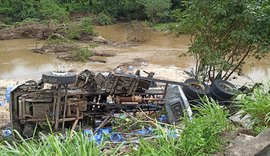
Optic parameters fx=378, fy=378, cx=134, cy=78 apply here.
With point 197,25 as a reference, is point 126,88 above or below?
below

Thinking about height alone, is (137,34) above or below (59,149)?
below

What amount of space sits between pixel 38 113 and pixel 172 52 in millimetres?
15207

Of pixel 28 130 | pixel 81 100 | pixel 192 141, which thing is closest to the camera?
pixel 192 141

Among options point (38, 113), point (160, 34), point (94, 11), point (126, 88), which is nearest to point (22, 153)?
point (38, 113)

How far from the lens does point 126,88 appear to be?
8.03m

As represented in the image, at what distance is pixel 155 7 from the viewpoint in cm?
3066

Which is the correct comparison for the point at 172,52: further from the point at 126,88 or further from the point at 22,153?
the point at 22,153

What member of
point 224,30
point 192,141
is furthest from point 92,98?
point 192,141

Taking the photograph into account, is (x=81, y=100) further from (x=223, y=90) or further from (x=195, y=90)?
(x=223, y=90)

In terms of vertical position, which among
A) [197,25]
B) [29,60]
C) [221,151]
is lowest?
[29,60]

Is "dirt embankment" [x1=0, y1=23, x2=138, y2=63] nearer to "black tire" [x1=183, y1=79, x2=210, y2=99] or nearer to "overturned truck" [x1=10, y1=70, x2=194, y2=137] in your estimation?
"overturned truck" [x1=10, y1=70, x2=194, y2=137]

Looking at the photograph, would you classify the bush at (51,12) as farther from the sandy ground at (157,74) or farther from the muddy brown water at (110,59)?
the sandy ground at (157,74)

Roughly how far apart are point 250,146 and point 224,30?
22.2 feet

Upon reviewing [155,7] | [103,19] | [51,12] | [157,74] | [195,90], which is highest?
[155,7]
